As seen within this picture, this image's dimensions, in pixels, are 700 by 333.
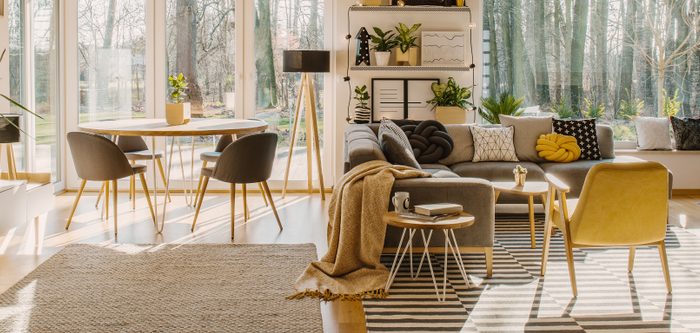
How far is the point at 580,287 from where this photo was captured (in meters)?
4.61

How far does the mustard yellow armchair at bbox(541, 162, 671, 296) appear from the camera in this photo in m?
4.25

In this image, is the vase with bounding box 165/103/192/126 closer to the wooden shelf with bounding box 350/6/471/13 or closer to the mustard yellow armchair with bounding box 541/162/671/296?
the wooden shelf with bounding box 350/6/471/13

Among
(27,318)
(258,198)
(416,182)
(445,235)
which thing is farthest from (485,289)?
(258,198)

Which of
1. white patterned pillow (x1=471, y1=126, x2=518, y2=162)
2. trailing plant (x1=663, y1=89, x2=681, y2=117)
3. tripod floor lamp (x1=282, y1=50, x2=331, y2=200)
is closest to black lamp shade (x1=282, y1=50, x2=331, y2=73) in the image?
tripod floor lamp (x1=282, y1=50, x2=331, y2=200)

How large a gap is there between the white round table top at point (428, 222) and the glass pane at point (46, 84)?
4.35m

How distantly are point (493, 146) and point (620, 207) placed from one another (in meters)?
2.87

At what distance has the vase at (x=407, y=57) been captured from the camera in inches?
311

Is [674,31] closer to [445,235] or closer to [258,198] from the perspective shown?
[258,198]

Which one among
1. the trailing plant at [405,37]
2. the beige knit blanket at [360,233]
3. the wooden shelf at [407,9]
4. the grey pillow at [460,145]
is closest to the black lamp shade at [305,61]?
the wooden shelf at [407,9]

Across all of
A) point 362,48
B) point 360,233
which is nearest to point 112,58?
point 362,48

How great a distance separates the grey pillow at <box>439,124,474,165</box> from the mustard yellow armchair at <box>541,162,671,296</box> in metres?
2.75

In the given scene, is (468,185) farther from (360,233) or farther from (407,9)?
(407,9)

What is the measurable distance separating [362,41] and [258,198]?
1.75 m

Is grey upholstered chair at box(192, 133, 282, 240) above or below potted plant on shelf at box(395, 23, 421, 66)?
below
